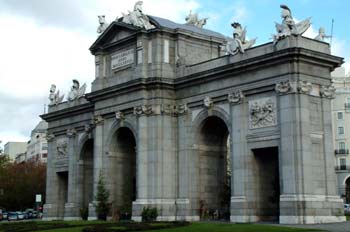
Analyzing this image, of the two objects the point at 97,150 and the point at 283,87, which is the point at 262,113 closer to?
the point at 283,87

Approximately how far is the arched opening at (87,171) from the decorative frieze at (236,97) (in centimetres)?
2085

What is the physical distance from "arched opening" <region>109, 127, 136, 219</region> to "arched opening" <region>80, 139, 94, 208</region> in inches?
270

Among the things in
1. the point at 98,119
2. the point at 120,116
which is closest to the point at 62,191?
the point at 98,119

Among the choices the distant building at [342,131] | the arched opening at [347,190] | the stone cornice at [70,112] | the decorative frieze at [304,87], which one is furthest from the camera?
the distant building at [342,131]

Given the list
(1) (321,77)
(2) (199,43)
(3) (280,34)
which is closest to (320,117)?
(1) (321,77)

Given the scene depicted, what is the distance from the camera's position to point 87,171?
209ft

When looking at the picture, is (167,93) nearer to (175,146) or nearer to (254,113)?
(175,146)

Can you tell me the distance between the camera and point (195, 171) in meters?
50.2

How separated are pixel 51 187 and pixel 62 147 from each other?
483 cm

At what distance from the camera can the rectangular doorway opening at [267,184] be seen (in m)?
45.3

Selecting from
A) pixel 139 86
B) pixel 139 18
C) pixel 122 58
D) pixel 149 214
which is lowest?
pixel 149 214

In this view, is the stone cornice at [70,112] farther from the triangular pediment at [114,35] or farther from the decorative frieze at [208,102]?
the decorative frieze at [208,102]

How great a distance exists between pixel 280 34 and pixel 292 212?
1252 centimetres

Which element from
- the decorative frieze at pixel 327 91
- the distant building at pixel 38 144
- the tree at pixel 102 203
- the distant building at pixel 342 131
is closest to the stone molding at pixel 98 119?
the tree at pixel 102 203
